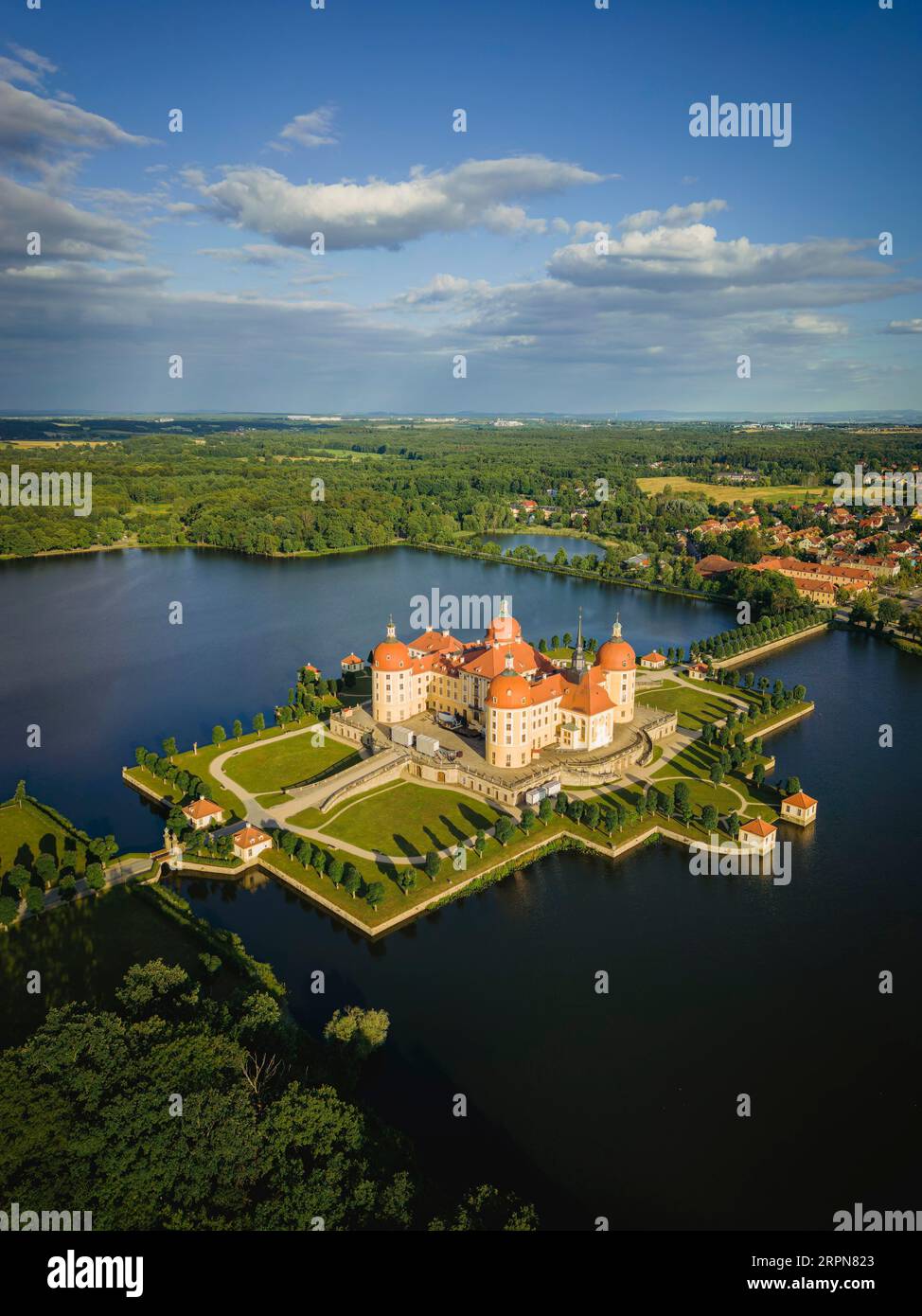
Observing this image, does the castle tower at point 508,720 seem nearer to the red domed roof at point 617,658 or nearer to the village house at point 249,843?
the red domed roof at point 617,658

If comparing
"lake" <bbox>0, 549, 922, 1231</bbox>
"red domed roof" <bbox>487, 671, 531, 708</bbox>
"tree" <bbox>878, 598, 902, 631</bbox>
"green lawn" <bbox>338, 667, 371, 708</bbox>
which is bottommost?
"lake" <bbox>0, 549, 922, 1231</bbox>

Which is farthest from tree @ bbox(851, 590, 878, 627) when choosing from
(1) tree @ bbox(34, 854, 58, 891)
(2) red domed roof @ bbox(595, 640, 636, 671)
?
(1) tree @ bbox(34, 854, 58, 891)

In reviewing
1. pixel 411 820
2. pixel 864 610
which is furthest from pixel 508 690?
pixel 864 610

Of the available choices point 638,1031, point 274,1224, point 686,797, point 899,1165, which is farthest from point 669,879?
point 274,1224

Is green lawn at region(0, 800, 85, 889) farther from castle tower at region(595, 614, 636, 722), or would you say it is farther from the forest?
the forest

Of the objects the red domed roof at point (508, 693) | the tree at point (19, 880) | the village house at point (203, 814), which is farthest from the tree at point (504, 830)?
the tree at point (19, 880)

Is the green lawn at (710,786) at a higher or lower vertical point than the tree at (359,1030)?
higher

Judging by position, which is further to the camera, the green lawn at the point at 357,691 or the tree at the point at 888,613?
the tree at the point at 888,613
